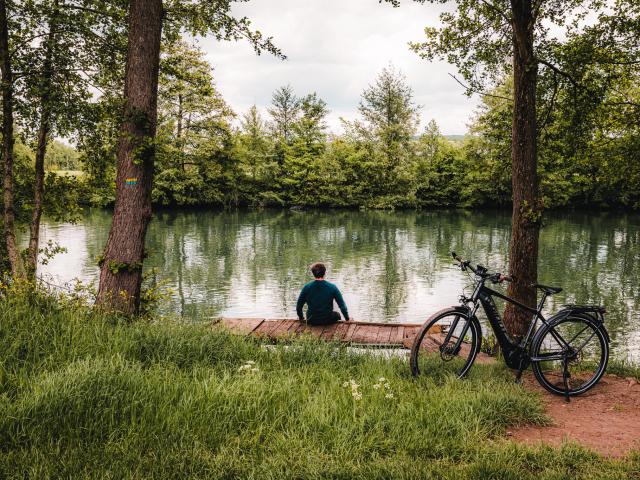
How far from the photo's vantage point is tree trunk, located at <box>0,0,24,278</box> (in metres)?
7.38

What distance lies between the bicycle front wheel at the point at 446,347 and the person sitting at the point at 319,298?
2.64 m

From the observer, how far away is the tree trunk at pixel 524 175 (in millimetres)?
6098

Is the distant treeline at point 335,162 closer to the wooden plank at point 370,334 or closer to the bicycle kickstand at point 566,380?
the wooden plank at point 370,334

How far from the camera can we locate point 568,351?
4840 mm

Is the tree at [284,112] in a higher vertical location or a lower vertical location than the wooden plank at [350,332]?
higher

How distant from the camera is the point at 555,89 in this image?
688 cm

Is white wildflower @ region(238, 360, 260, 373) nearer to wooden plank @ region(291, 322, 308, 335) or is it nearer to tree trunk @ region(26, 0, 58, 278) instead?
wooden plank @ region(291, 322, 308, 335)

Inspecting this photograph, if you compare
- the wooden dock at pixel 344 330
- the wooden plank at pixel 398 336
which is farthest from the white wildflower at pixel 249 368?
the wooden plank at pixel 398 336

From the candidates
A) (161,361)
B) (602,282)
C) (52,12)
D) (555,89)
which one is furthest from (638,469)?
(602,282)

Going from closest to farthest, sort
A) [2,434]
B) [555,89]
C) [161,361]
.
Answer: [2,434], [161,361], [555,89]

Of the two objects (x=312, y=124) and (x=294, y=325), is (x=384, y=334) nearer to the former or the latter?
(x=294, y=325)

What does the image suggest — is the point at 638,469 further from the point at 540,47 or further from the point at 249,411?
the point at 540,47

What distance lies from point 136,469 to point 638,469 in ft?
10.4

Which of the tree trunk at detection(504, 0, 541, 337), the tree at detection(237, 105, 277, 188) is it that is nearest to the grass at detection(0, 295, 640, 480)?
the tree trunk at detection(504, 0, 541, 337)
